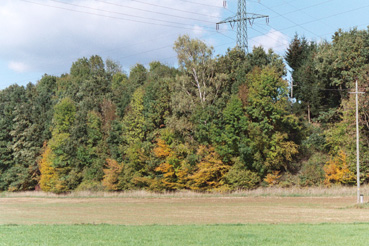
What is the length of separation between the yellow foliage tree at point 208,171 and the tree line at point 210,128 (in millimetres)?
156

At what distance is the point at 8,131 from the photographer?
89750mm

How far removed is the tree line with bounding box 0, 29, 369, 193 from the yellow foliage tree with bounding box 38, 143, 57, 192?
7.8 inches

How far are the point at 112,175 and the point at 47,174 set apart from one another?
1633cm

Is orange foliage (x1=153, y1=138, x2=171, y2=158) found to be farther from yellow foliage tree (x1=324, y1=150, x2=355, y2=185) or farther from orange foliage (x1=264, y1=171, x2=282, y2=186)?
yellow foliage tree (x1=324, y1=150, x2=355, y2=185)

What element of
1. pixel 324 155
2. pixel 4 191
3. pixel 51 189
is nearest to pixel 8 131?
pixel 4 191

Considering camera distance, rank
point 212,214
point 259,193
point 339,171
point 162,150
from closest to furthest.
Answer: point 212,214 < point 339,171 < point 259,193 < point 162,150

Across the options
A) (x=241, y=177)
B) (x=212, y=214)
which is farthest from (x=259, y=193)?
(x=212, y=214)

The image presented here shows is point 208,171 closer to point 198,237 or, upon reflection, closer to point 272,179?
point 272,179

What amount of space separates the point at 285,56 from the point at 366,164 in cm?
2957

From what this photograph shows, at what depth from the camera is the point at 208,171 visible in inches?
2386

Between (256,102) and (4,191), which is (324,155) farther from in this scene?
(4,191)

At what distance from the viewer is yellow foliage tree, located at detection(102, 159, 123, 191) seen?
70.1 meters

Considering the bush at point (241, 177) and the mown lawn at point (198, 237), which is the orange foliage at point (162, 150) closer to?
the bush at point (241, 177)

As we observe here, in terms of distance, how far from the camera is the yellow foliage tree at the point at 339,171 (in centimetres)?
5203
